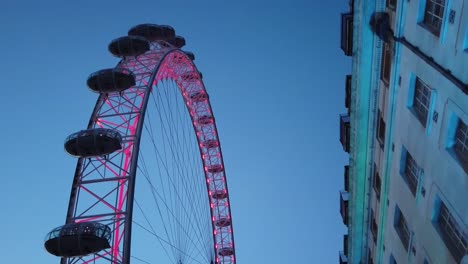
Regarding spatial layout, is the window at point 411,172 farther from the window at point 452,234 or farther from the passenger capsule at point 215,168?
the passenger capsule at point 215,168

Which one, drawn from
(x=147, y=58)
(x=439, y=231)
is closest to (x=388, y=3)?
(x=439, y=231)

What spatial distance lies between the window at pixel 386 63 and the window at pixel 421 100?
2.67 m

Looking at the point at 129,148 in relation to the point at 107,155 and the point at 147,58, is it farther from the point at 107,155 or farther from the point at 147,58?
the point at 147,58

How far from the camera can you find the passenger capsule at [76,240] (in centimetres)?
2344

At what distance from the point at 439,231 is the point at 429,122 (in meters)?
3.58

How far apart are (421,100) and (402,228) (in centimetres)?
602

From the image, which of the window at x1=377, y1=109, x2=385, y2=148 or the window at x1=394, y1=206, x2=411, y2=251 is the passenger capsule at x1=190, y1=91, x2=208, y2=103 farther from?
the window at x1=394, y1=206, x2=411, y2=251

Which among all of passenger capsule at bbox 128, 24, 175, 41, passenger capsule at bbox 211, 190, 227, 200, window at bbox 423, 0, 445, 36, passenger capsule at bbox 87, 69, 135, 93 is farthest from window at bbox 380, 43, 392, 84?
passenger capsule at bbox 211, 190, 227, 200

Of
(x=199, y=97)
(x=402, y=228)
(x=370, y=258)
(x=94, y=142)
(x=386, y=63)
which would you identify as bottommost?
(x=402, y=228)

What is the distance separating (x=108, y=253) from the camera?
25.3 m

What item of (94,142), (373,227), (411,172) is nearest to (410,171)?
(411,172)

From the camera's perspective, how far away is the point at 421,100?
18031mm

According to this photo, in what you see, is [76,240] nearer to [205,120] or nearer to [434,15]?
[434,15]

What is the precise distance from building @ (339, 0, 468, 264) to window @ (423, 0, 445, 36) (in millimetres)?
35
